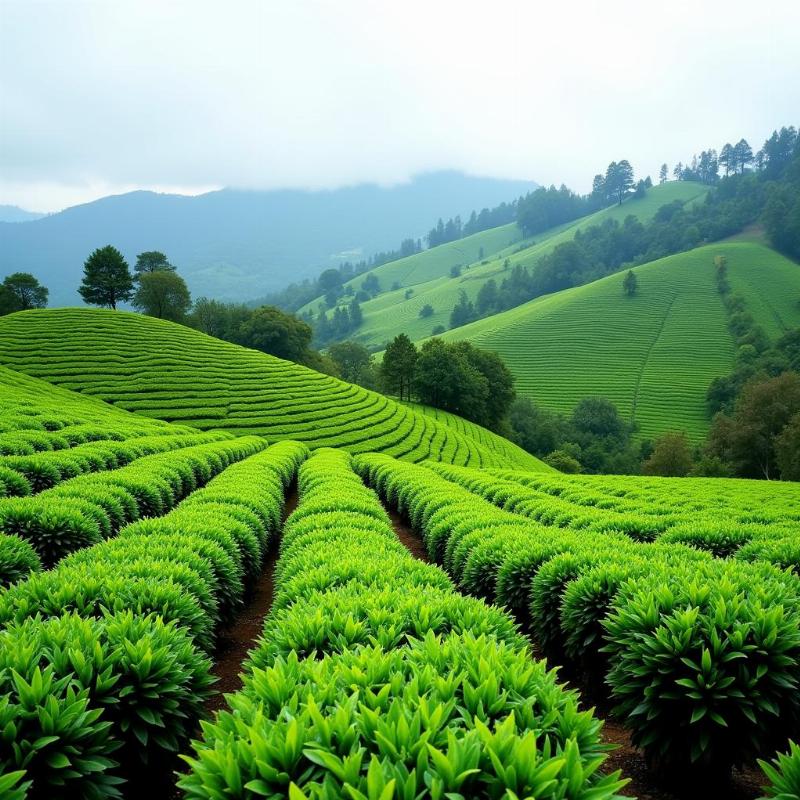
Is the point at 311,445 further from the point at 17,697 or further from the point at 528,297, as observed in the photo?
the point at 528,297

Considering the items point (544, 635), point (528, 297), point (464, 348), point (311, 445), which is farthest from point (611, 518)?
point (528, 297)

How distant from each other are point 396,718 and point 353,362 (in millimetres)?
87675

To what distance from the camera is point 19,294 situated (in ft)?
210

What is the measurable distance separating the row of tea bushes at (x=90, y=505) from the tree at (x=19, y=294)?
6501 cm

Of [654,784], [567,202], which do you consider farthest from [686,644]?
[567,202]

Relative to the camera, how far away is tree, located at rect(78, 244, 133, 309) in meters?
57.9

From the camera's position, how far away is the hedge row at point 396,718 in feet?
6.89

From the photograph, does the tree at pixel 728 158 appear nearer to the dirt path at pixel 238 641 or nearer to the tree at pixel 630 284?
the tree at pixel 630 284

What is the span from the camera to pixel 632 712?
391cm

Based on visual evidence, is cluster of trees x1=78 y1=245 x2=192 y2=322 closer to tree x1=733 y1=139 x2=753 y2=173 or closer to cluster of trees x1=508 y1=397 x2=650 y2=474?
cluster of trees x1=508 y1=397 x2=650 y2=474

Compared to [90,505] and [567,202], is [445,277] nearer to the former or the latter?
[567,202]

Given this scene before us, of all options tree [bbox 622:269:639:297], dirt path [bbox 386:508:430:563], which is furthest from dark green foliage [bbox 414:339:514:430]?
tree [bbox 622:269:639:297]

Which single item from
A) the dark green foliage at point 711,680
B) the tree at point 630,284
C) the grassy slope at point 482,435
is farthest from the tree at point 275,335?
the tree at point 630,284

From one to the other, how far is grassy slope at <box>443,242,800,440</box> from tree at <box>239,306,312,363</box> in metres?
40.5
